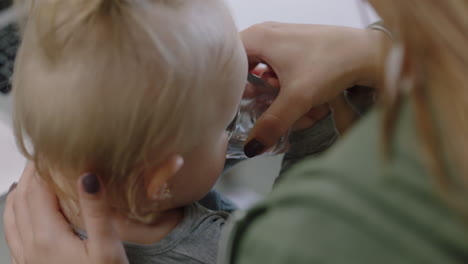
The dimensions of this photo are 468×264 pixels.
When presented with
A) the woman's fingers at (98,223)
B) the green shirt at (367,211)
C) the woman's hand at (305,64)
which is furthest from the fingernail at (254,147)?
the green shirt at (367,211)

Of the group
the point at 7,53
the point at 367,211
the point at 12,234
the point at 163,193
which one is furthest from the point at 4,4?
the point at 367,211

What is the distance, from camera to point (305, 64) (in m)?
0.62

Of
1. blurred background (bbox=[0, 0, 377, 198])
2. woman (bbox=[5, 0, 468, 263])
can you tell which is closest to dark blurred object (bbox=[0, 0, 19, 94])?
blurred background (bbox=[0, 0, 377, 198])

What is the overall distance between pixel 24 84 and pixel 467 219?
0.37 m

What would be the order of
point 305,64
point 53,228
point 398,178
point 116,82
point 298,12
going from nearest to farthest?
1. point 398,178
2. point 116,82
3. point 53,228
4. point 305,64
5. point 298,12

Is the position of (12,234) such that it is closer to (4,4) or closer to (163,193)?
(163,193)

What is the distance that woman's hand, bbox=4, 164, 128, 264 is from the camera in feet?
1.45

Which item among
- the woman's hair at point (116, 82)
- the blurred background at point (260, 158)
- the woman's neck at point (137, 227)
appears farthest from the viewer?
the blurred background at point (260, 158)

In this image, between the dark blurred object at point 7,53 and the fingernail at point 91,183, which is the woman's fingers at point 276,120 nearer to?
the fingernail at point 91,183

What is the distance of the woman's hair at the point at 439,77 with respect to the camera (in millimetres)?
233

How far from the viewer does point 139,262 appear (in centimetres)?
53

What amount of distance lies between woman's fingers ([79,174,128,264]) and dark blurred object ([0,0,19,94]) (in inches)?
16.3

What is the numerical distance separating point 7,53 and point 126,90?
0.50 metres

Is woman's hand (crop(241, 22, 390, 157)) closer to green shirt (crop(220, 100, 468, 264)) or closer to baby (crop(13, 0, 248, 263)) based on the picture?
baby (crop(13, 0, 248, 263))
